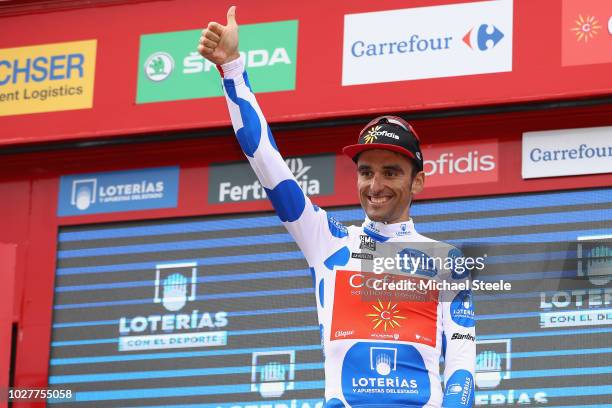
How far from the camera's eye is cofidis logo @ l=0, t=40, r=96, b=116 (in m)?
7.80

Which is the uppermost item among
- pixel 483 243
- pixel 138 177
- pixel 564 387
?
pixel 138 177

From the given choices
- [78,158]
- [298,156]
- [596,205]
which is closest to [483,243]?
[596,205]

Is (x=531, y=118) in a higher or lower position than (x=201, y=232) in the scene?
higher

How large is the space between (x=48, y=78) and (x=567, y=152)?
2.92 meters

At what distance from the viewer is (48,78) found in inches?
310

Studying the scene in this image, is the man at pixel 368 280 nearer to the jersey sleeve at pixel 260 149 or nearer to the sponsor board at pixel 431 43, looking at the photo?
the jersey sleeve at pixel 260 149

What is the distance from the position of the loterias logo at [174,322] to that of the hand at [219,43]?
243 cm

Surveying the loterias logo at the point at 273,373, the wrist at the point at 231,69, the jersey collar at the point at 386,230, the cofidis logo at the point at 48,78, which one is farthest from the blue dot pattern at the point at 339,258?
the cofidis logo at the point at 48,78

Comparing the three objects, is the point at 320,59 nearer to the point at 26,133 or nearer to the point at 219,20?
the point at 219,20

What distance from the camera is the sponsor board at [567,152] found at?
6.69 meters

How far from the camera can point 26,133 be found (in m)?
7.79

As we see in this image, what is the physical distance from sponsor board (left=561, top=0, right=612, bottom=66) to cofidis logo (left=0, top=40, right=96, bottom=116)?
102 inches

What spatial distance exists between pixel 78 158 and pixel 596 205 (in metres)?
2.79

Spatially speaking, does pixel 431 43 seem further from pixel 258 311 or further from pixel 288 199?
pixel 288 199
